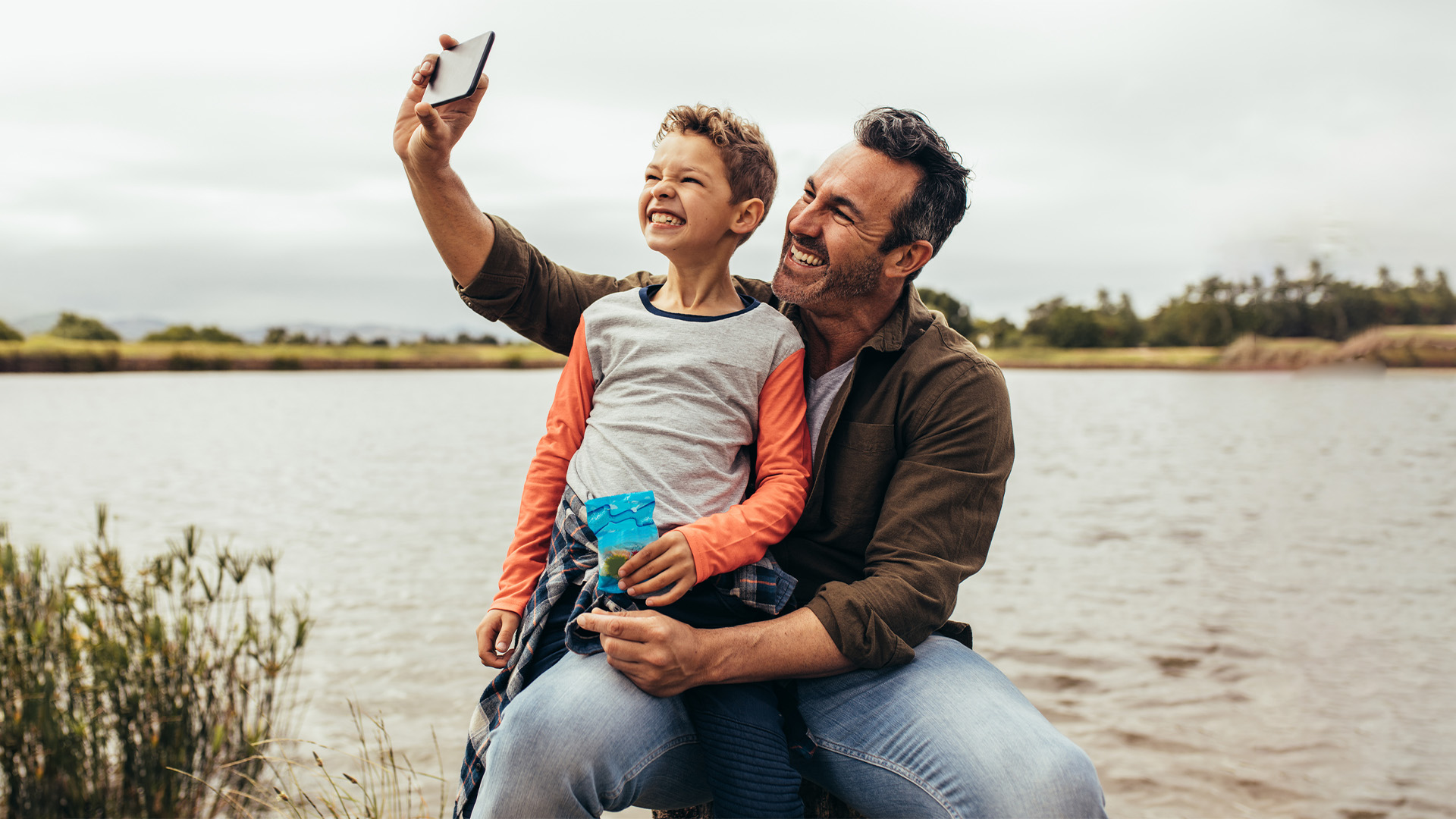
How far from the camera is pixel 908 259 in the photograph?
7.94 feet

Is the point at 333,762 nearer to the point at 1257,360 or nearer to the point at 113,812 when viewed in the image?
the point at 113,812

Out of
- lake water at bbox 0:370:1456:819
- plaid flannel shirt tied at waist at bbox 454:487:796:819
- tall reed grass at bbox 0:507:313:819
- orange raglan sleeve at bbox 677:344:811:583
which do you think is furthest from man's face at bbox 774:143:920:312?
lake water at bbox 0:370:1456:819

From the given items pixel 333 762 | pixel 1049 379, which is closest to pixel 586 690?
pixel 333 762

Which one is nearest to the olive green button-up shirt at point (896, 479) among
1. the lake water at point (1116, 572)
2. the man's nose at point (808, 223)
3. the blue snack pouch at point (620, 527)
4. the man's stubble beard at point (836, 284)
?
the man's stubble beard at point (836, 284)

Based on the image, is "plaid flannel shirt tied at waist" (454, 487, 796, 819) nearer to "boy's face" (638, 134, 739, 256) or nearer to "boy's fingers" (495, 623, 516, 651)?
"boy's fingers" (495, 623, 516, 651)

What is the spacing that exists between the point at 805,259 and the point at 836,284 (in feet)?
0.36

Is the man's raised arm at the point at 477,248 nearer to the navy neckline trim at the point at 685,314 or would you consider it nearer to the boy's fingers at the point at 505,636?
the navy neckline trim at the point at 685,314

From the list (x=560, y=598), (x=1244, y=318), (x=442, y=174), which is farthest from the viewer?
(x=1244, y=318)

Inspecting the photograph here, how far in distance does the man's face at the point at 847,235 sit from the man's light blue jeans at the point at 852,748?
947 millimetres

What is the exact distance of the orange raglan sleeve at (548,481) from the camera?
2.07m

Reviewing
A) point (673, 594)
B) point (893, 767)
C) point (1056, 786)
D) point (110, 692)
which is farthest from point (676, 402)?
point (110, 692)

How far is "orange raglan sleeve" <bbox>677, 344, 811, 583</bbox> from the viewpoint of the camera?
184 cm

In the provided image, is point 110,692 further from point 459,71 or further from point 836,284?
point 836,284

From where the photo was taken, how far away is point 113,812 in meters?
4.09
